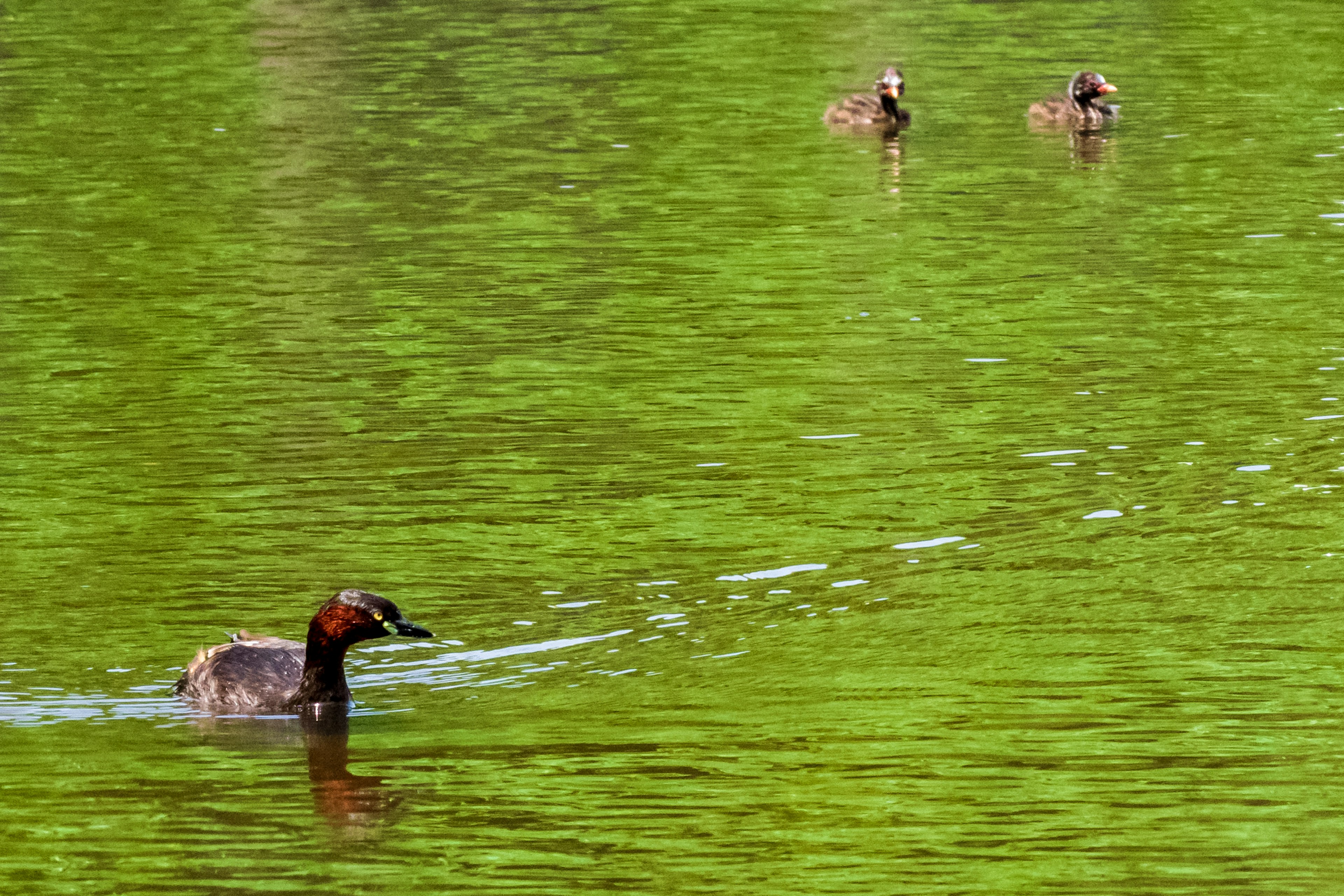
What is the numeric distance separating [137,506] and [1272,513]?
5326mm

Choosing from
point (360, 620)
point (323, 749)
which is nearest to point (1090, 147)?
point (360, 620)

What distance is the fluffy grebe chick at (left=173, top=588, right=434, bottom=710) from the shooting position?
912 centimetres

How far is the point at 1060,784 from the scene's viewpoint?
812cm

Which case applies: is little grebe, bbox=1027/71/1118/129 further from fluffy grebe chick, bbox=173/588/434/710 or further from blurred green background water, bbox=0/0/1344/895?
fluffy grebe chick, bbox=173/588/434/710

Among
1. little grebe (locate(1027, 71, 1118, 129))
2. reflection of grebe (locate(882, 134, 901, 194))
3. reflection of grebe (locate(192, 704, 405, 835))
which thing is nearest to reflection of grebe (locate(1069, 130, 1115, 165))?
little grebe (locate(1027, 71, 1118, 129))

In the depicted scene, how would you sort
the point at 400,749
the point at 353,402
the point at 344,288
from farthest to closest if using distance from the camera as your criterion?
the point at 344,288, the point at 353,402, the point at 400,749

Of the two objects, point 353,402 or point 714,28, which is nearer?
point 353,402

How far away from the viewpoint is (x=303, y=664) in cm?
943

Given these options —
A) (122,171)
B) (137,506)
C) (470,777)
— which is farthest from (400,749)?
(122,171)

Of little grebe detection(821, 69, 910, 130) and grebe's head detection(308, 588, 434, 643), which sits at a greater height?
grebe's head detection(308, 588, 434, 643)

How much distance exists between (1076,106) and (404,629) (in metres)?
16.2

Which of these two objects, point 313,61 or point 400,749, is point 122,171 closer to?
point 313,61

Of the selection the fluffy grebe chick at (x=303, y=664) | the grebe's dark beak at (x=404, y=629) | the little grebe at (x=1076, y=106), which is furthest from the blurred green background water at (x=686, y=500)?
the little grebe at (x=1076, y=106)

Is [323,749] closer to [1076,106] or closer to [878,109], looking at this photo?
[1076,106]
